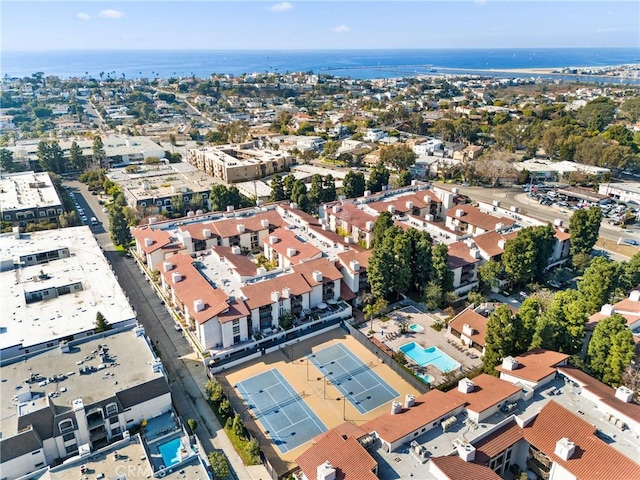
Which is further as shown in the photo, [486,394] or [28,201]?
[28,201]

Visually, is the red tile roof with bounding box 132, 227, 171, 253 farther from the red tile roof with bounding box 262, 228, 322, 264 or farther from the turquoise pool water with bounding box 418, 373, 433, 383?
the turquoise pool water with bounding box 418, 373, 433, 383

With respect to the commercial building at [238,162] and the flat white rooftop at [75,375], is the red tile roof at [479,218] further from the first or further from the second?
the commercial building at [238,162]

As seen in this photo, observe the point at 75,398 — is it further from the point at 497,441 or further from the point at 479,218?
the point at 479,218

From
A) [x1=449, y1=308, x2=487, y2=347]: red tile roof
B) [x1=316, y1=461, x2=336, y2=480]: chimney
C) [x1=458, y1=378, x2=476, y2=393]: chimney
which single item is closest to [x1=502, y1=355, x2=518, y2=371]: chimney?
[x1=458, y1=378, x2=476, y2=393]: chimney

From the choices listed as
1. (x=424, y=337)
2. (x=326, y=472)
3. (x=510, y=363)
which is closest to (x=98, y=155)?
(x=424, y=337)

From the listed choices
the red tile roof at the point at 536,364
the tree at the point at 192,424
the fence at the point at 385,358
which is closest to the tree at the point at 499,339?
the red tile roof at the point at 536,364

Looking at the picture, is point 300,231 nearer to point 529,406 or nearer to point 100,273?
point 100,273
